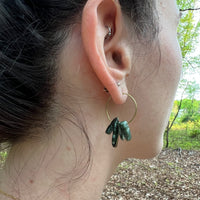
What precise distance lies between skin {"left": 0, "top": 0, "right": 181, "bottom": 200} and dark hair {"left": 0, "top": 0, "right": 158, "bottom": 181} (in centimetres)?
4

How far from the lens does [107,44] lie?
0.68 m

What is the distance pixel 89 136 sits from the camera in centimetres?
72

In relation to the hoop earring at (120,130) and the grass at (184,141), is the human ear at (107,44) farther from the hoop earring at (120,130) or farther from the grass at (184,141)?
the grass at (184,141)

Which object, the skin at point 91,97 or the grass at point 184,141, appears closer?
the skin at point 91,97

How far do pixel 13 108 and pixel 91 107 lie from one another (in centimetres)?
24

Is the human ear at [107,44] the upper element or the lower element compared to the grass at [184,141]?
upper

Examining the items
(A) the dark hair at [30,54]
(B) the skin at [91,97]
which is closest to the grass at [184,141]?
(B) the skin at [91,97]

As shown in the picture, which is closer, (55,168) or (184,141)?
(55,168)

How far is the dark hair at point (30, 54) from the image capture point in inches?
24.3

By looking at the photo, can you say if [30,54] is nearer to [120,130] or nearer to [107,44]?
[107,44]

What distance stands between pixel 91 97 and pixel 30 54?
231 millimetres

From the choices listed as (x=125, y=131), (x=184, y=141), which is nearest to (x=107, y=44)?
(x=125, y=131)

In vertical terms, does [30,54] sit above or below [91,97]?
above

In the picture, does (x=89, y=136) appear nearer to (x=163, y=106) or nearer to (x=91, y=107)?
(x=91, y=107)
